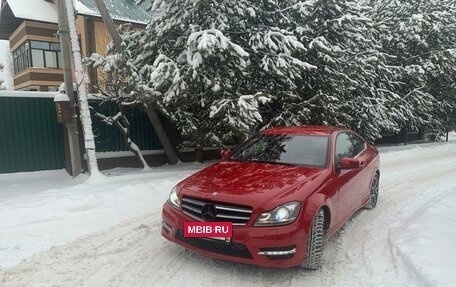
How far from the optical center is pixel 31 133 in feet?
28.3

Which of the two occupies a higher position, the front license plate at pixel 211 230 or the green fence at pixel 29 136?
the green fence at pixel 29 136

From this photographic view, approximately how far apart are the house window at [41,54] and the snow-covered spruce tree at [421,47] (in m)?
18.3

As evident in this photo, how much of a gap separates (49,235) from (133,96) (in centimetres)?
410

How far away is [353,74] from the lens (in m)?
11.6

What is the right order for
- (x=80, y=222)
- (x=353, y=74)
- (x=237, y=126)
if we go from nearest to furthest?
(x=80, y=222) → (x=237, y=126) → (x=353, y=74)

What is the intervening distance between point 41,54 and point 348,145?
2291 cm

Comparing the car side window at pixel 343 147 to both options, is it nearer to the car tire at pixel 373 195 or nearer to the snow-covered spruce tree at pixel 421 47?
the car tire at pixel 373 195

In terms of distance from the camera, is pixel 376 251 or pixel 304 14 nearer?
pixel 376 251

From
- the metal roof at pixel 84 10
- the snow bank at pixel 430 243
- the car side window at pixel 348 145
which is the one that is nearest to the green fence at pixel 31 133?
the car side window at pixel 348 145

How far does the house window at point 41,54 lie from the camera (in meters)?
23.2

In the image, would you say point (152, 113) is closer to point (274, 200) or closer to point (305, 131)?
point (305, 131)

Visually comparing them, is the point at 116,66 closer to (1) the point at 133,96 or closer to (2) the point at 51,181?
(1) the point at 133,96

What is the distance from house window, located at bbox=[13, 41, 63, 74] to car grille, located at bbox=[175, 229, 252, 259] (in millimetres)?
A: 22077

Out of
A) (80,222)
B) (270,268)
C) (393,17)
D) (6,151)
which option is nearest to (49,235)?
(80,222)
